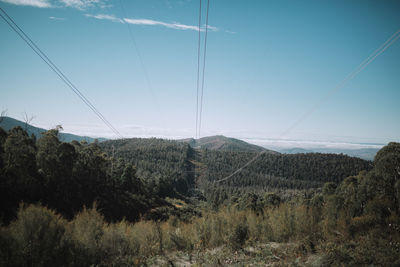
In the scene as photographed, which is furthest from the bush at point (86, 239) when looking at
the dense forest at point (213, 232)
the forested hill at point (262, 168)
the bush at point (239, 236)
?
the forested hill at point (262, 168)

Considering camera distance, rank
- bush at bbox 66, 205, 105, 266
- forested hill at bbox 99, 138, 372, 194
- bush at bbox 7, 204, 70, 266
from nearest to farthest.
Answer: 1. bush at bbox 7, 204, 70, 266
2. bush at bbox 66, 205, 105, 266
3. forested hill at bbox 99, 138, 372, 194

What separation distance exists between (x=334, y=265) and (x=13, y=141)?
36197mm

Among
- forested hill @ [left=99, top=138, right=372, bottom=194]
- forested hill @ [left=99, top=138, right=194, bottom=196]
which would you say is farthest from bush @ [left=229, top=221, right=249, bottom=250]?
forested hill @ [left=99, top=138, right=372, bottom=194]

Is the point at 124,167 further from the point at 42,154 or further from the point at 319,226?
the point at 319,226

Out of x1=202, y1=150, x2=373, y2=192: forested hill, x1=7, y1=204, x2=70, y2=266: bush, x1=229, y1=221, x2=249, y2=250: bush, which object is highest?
x1=7, y1=204, x2=70, y2=266: bush

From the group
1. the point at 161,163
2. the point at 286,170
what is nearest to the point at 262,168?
the point at 286,170

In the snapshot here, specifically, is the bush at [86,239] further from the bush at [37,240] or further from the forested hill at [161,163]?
the forested hill at [161,163]

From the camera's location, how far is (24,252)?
773 cm

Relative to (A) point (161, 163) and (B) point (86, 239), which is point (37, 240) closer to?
(B) point (86, 239)

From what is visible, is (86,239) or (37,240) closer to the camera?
(37,240)

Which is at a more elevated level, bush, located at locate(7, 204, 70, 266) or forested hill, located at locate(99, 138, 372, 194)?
bush, located at locate(7, 204, 70, 266)

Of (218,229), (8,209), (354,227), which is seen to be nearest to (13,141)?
(8,209)

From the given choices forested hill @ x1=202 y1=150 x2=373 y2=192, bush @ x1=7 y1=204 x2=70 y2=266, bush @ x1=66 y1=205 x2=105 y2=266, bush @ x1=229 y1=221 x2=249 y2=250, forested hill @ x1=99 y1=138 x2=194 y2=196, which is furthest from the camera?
forested hill @ x1=202 y1=150 x2=373 y2=192

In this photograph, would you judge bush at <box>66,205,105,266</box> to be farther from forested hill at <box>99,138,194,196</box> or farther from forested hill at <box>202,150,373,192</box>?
forested hill at <box>202,150,373,192</box>
